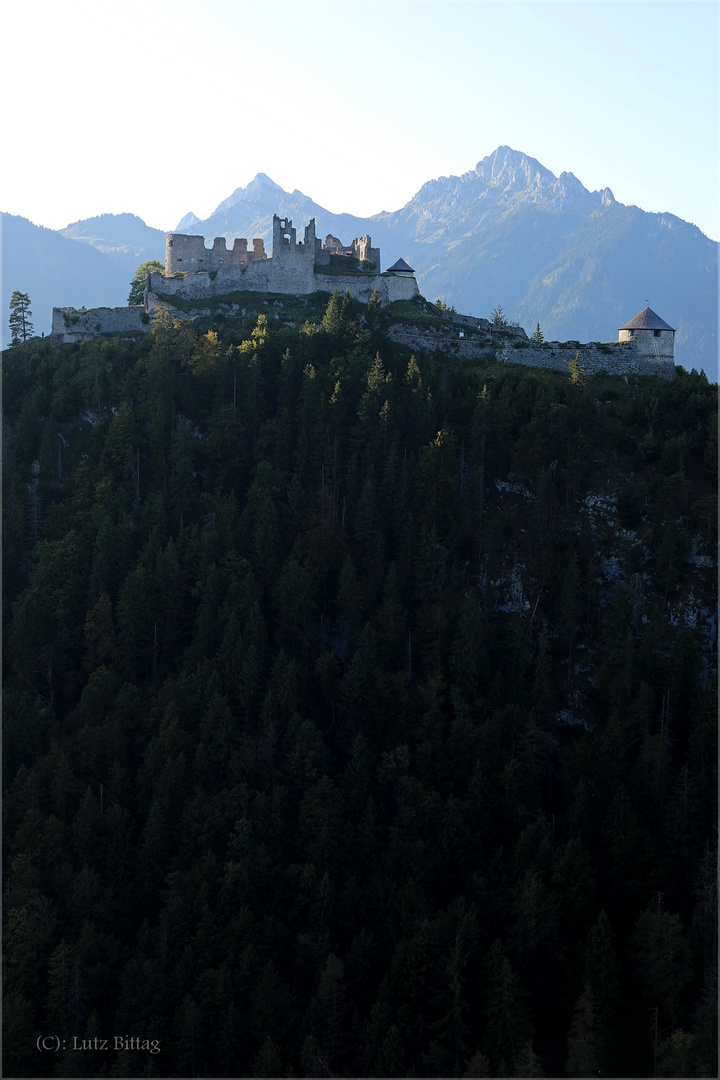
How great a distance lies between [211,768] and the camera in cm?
5819

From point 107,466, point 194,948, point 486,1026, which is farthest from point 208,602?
point 486,1026

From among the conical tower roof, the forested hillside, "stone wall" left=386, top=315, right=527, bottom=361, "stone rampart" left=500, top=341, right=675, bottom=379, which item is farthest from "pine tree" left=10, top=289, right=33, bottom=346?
the conical tower roof

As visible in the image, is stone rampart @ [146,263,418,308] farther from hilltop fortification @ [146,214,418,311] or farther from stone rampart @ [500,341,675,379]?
stone rampart @ [500,341,675,379]

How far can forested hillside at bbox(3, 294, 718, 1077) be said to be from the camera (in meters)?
48.5

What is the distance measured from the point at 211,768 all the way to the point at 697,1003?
30.9 meters

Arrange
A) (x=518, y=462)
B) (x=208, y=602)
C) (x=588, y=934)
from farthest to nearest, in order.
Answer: (x=518, y=462)
(x=208, y=602)
(x=588, y=934)

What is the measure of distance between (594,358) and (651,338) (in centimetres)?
532

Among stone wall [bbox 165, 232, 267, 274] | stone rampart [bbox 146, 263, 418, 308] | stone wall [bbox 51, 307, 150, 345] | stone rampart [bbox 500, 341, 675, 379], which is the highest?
stone wall [bbox 165, 232, 267, 274]

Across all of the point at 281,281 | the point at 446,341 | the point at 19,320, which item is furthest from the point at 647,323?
the point at 19,320

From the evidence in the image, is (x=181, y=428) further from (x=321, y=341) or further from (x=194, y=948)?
(x=194, y=948)

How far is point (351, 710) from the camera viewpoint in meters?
62.2

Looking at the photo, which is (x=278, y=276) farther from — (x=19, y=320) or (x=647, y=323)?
(x=647, y=323)

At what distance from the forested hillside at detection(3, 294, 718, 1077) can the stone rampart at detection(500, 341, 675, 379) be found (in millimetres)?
3722

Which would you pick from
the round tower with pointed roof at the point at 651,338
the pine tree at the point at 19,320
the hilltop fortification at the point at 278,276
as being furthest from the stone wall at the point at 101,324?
the round tower with pointed roof at the point at 651,338
